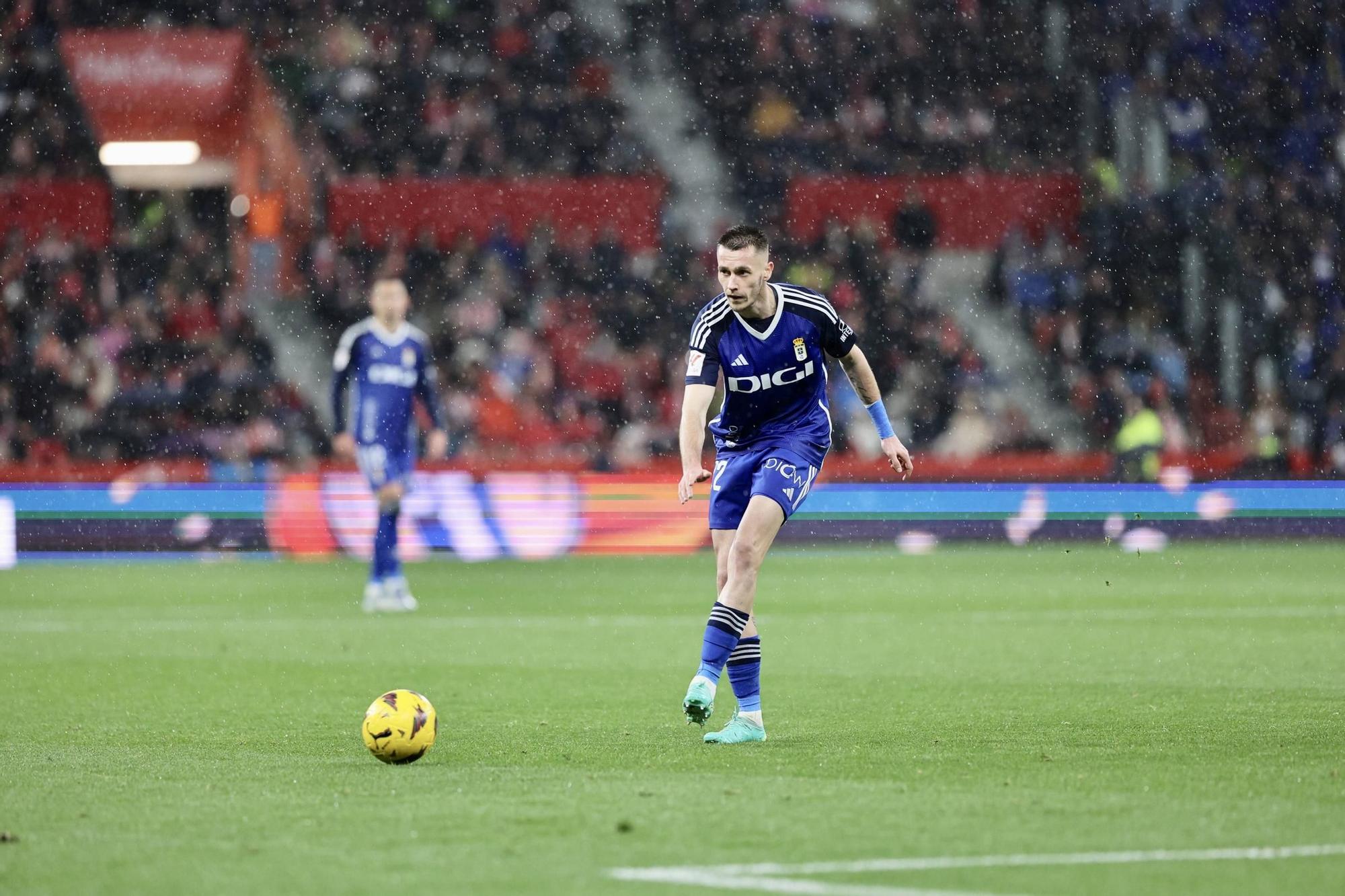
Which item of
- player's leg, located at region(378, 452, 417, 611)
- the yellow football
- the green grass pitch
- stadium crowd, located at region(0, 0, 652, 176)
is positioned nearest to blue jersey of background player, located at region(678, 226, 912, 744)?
the green grass pitch

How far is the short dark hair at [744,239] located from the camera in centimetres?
886

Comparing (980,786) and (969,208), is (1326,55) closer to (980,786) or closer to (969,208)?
(969,208)

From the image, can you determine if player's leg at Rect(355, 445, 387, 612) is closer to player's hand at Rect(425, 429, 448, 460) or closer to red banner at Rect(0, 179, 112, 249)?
player's hand at Rect(425, 429, 448, 460)

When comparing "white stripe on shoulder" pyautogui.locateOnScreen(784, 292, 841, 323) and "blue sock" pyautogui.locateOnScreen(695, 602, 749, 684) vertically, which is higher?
"white stripe on shoulder" pyautogui.locateOnScreen(784, 292, 841, 323)

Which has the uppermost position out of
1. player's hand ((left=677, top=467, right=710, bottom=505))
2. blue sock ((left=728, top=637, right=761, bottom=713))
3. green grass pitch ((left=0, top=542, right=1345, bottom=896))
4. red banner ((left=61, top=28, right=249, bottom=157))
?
red banner ((left=61, top=28, right=249, bottom=157))

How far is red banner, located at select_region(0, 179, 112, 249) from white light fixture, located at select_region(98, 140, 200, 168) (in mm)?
492

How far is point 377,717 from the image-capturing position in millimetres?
8125

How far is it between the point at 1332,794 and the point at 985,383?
22464mm

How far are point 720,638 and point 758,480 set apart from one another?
731mm

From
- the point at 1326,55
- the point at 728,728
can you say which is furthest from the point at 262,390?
the point at 728,728

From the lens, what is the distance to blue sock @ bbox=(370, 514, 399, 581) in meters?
17.0

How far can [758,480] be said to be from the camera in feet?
30.0

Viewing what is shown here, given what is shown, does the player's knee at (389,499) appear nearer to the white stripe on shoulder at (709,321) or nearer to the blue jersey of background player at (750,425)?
the blue jersey of background player at (750,425)

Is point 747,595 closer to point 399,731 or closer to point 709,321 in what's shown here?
point 709,321
